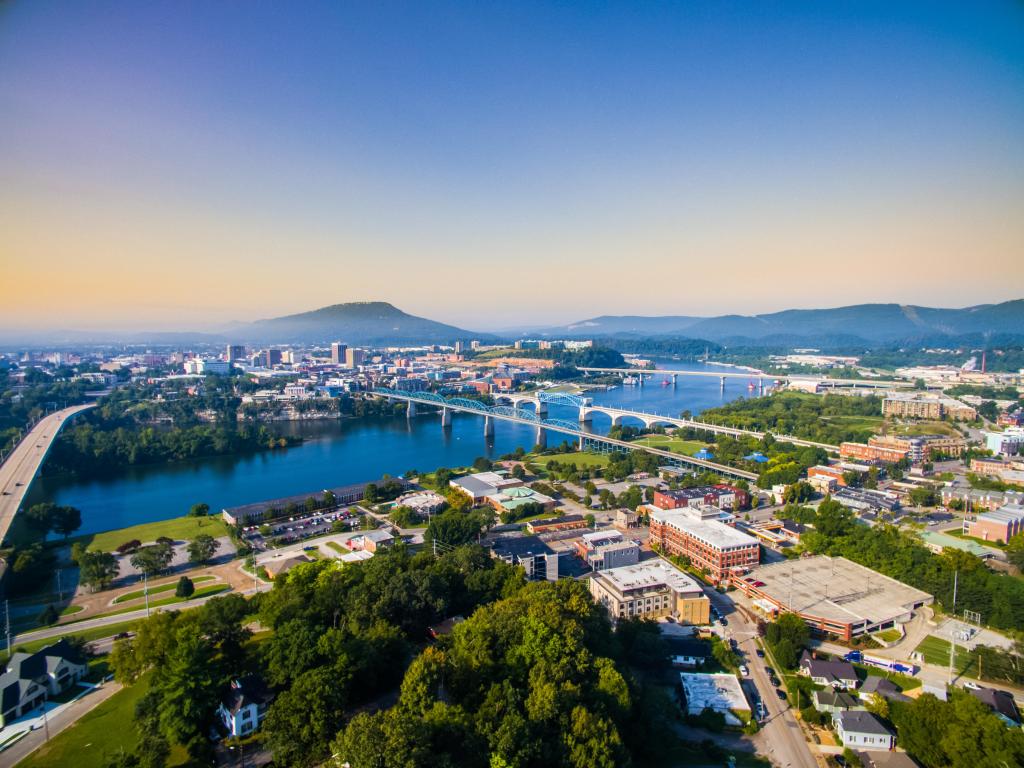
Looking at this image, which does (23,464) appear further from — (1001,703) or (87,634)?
(1001,703)

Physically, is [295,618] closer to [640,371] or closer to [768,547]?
[768,547]

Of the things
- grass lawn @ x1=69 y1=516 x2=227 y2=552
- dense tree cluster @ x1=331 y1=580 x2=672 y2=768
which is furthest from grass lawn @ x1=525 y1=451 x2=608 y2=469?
dense tree cluster @ x1=331 y1=580 x2=672 y2=768

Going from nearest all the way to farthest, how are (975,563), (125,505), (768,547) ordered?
(975,563)
(768,547)
(125,505)

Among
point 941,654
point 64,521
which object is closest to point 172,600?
point 64,521

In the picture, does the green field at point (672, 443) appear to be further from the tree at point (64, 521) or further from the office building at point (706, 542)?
the tree at point (64, 521)

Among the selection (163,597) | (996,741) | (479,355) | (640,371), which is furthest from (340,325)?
(996,741)

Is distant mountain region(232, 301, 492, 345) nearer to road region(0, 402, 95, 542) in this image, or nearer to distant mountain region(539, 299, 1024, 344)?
distant mountain region(539, 299, 1024, 344)
